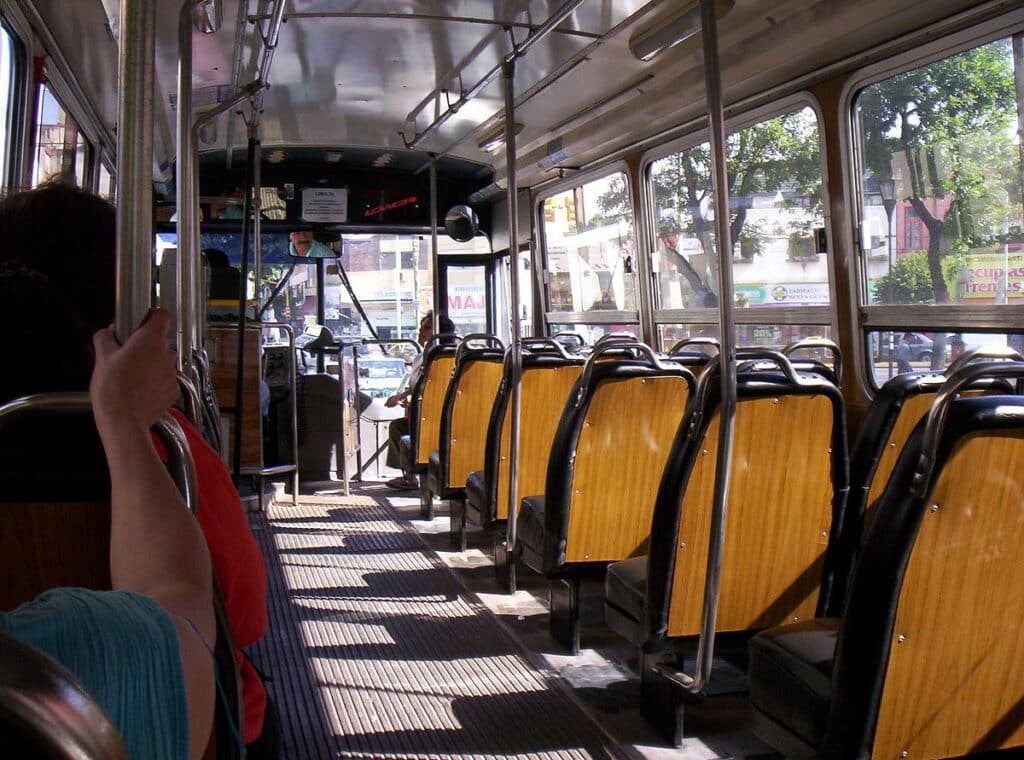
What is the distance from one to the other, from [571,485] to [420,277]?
217 inches

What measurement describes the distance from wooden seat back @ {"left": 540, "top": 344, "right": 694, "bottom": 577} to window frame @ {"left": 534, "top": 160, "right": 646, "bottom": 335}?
8.89 ft

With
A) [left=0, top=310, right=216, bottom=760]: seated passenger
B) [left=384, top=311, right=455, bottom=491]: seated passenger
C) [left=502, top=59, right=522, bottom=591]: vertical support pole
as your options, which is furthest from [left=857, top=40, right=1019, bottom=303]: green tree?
[left=384, top=311, right=455, bottom=491]: seated passenger

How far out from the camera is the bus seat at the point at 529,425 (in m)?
4.24

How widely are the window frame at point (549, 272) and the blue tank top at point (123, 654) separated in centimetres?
546

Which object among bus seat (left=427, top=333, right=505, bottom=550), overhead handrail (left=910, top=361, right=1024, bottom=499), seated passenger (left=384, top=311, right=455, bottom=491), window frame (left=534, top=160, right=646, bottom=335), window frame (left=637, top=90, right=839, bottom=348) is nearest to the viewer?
overhead handrail (left=910, top=361, right=1024, bottom=499)

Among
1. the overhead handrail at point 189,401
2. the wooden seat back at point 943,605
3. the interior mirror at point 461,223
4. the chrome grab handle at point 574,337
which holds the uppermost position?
the interior mirror at point 461,223

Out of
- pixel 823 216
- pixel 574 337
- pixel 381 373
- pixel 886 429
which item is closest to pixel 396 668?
pixel 886 429

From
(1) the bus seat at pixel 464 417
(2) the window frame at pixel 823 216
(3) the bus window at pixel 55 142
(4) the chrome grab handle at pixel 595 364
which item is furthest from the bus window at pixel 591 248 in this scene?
(3) the bus window at pixel 55 142

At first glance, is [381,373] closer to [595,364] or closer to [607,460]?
[607,460]

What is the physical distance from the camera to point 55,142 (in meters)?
4.31

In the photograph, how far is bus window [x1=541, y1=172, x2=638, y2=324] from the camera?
20.8 ft

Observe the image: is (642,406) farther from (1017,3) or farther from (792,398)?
(1017,3)

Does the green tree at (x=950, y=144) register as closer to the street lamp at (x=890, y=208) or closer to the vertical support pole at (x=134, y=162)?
the street lamp at (x=890, y=208)

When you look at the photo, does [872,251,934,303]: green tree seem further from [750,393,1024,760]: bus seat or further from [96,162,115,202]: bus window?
[96,162,115,202]: bus window
